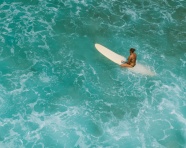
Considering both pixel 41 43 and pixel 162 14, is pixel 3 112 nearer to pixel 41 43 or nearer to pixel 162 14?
pixel 41 43

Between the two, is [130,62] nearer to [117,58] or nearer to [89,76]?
[117,58]

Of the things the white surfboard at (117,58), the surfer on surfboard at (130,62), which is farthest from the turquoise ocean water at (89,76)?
the surfer on surfboard at (130,62)

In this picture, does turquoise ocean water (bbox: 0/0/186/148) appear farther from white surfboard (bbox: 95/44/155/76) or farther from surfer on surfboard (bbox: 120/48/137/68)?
surfer on surfboard (bbox: 120/48/137/68)

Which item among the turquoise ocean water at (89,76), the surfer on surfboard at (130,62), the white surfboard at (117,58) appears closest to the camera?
the turquoise ocean water at (89,76)

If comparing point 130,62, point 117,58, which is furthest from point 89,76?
point 130,62

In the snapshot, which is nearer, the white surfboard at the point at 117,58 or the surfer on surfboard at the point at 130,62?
the surfer on surfboard at the point at 130,62

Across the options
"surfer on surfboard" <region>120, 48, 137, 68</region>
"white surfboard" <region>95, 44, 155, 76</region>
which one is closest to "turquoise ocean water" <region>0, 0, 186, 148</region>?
"white surfboard" <region>95, 44, 155, 76</region>

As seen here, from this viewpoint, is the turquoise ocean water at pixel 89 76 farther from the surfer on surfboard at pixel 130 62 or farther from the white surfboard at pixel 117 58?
the surfer on surfboard at pixel 130 62
